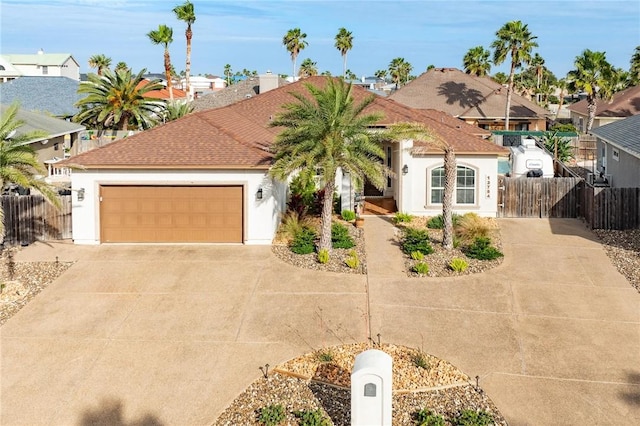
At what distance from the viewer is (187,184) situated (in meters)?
19.9

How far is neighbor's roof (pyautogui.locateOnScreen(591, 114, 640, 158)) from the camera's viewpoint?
76.5 feet

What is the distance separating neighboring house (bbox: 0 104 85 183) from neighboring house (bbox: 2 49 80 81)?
2743 inches

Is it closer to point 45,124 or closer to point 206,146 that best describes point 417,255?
point 206,146

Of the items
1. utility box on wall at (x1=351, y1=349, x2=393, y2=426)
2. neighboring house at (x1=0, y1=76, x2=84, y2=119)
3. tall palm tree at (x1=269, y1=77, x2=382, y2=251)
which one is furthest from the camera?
neighboring house at (x1=0, y1=76, x2=84, y2=119)

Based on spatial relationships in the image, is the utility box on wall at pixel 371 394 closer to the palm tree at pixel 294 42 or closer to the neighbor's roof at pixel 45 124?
the neighbor's roof at pixel 45 124

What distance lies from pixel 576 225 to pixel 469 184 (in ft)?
14.0

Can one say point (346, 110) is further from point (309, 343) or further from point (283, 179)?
point (309, 343)

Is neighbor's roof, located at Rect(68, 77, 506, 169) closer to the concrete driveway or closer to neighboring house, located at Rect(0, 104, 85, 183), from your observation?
the concrete driveway

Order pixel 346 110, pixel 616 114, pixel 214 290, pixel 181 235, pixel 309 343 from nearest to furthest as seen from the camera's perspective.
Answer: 1. pixel 309 343
2. pixel 214 290
3. pixel 346 110
4. pixel 181 235
5. pixel 616 114

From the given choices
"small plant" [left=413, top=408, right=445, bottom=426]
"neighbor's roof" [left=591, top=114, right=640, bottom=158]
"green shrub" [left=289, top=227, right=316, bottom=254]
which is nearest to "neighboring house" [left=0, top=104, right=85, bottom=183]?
"green shrub" [left=289, top=227, right=316, bottom=254]

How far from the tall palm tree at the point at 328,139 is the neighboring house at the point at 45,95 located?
3309cm

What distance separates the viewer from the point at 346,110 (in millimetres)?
17797

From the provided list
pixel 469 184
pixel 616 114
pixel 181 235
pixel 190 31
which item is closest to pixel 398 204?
pixel 469 184

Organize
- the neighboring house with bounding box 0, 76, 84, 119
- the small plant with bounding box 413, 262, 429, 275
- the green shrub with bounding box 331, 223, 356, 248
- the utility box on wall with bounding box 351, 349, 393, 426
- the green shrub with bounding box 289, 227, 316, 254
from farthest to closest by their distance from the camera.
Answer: the neighboring house with bounding box 0, 76, 84, 119 < the green shrub with bounding box 331, 223, 356, 248 < the green shrub with bounding box 289, 227, 316, 254 < the small plant with bounding box 413, 262, 429, 275 < the utility box on wall with bounding box 351, 349, 393, 426
